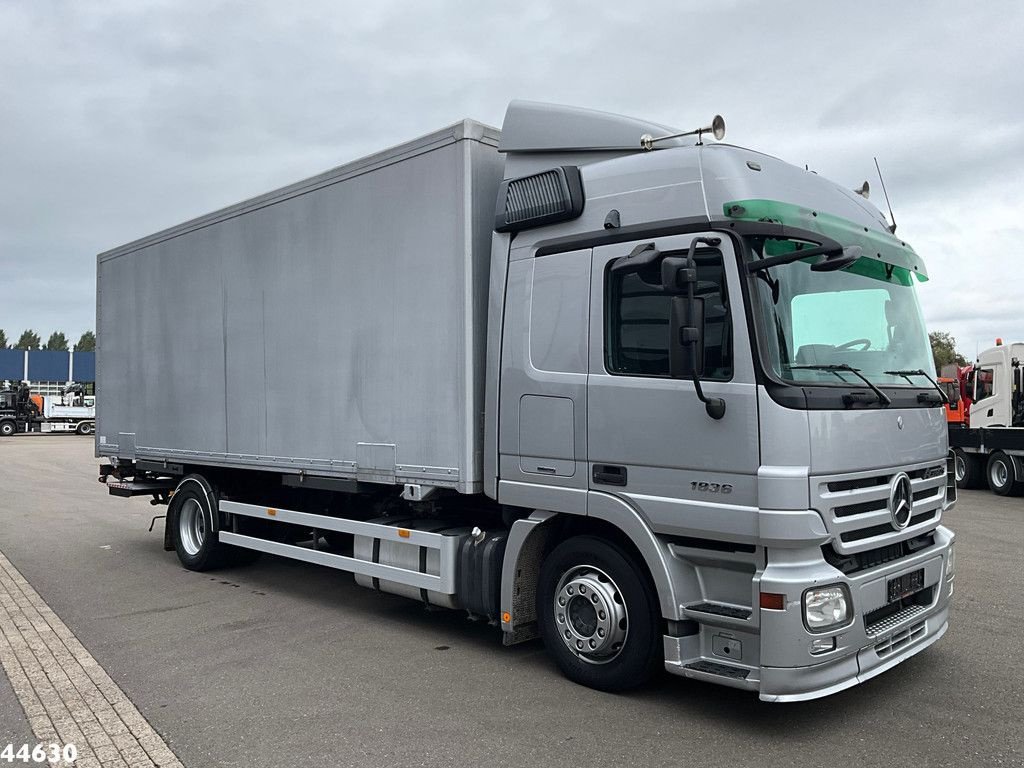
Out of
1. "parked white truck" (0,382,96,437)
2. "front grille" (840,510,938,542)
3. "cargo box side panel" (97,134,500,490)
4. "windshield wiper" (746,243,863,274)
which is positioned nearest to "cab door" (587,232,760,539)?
"windshield wiper" (746,243,863,274)

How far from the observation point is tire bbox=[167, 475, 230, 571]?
8734mm

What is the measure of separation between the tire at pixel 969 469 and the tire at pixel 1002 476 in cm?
66

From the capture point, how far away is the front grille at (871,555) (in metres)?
4.39

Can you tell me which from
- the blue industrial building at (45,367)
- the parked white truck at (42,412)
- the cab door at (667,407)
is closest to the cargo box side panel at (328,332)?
the cab door at (667,407)

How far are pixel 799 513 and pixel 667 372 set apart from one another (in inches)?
40.8

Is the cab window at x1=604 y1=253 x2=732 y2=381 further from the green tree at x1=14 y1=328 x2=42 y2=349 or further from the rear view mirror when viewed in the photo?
the green tree at x1=14 y1=328 x2=42 y2=349

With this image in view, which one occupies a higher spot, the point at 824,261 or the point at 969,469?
the point at 824,261

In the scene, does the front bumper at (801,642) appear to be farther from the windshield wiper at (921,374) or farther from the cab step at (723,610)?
the windshield wiper at (921,374)

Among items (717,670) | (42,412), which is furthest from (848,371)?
(42,412)

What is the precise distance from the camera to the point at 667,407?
15.3 feet

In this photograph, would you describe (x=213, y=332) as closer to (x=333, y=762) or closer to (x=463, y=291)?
(x=463, y=291)

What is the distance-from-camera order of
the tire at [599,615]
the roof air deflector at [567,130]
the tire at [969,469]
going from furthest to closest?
the tire at [969,469] < the roof air deflector at [567,130] < the tire at [599,615]

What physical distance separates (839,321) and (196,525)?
713 cm

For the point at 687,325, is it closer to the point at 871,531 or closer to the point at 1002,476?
the point at 871,531
